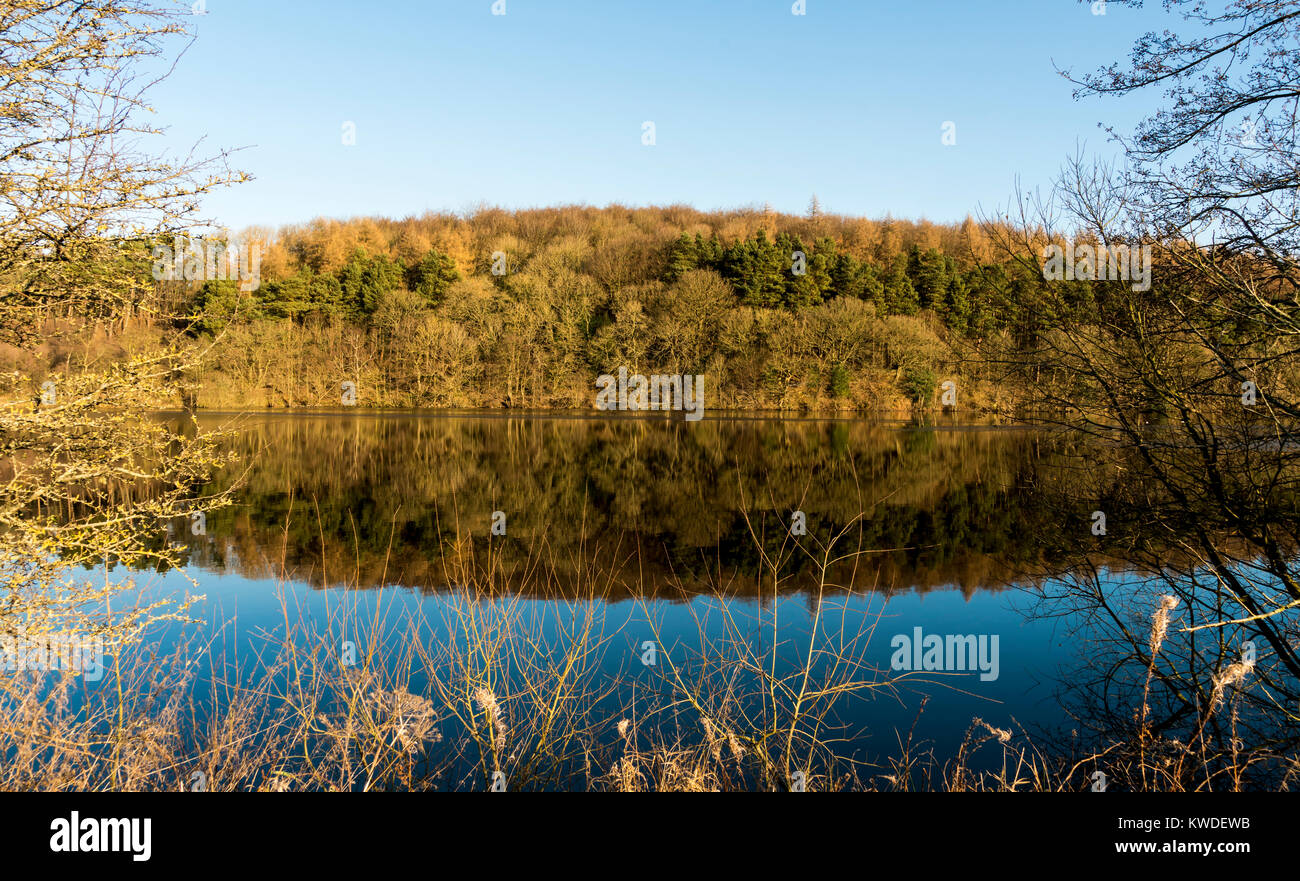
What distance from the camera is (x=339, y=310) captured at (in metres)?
54.9

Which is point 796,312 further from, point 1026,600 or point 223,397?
point 1026,600

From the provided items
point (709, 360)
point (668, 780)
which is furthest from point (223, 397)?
point (668, 780)

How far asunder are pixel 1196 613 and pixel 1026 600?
2791mm
